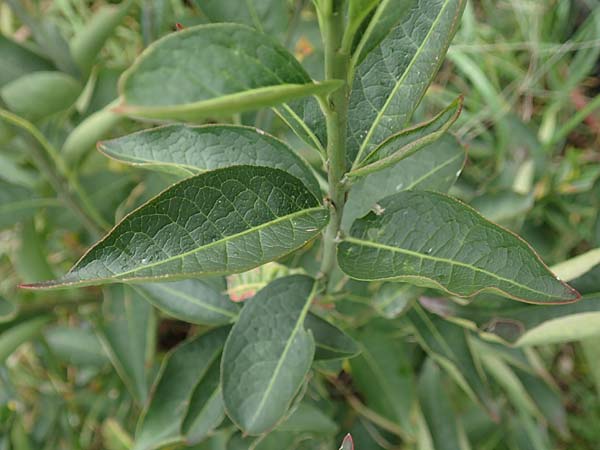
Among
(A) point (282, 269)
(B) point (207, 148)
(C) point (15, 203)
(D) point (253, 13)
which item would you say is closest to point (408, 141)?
(B) point (207, 148)

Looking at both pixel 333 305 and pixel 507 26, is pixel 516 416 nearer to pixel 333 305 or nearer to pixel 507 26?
pixel 333 305

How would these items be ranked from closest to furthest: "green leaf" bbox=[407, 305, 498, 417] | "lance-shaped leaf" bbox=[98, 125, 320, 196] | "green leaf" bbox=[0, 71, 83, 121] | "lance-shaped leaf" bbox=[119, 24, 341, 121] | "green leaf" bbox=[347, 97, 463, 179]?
"lance-shaped leaf" bbox=[119, 24, 341, 121], "green leaf" bbox=[347, 97, 463, 179], "lance-shaped leaf" bbox=[98, 125, 320, 196], "green leaf" bbox=[407, 305, 498, 417], "green leaf" bbox=[0, 71, 83, 121]

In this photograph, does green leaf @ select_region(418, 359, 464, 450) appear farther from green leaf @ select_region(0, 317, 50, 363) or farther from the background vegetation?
green leaf @ select_region(0, 317, 50, 363)

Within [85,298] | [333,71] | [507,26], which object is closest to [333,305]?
[333,71]

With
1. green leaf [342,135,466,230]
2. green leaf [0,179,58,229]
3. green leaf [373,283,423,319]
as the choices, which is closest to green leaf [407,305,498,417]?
green leaf [373,283,423,319]

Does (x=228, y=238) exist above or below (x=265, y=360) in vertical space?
above

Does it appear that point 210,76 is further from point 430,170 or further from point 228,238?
point 430,170

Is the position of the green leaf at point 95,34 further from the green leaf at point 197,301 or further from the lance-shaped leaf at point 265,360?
the lance-shaped leaf at point 265,360
